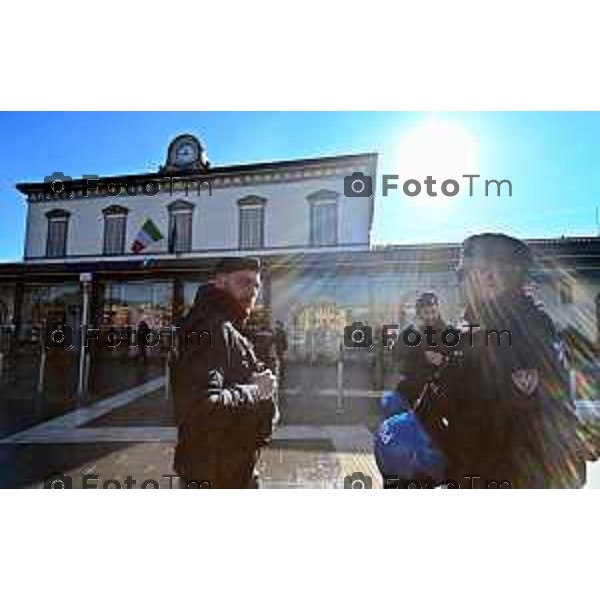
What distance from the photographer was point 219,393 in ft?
8.39

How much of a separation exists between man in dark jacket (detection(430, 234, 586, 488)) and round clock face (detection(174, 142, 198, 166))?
1745 mm

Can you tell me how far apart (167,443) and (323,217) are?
2.03 m

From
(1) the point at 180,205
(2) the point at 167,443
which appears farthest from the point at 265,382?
(1) the point at 180,205

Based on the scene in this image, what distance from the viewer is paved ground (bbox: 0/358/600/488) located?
9.09 feet

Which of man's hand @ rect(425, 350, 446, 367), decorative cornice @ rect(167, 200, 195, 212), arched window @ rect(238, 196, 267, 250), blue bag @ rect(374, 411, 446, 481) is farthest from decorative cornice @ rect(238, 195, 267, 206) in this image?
blue bag @ rect(374, 411, 446, 481)

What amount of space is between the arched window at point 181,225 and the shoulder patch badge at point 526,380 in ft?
7.23

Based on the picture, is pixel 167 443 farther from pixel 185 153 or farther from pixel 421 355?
pixel 185 153

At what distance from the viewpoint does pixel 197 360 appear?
2.58m

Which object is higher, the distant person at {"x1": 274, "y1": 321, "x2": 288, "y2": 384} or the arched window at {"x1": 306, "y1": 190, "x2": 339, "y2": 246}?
→ the arched window at {"x1": 306, "y1": 190, "x2": 339, "y2": 246}

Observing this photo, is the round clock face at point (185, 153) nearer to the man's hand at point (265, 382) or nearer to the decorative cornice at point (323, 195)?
the decorative cornice at point (323, 195)

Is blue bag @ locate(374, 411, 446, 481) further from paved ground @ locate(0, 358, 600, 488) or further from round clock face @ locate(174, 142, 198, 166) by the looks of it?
round clock face @ locate(174, 142, 198, 166)
